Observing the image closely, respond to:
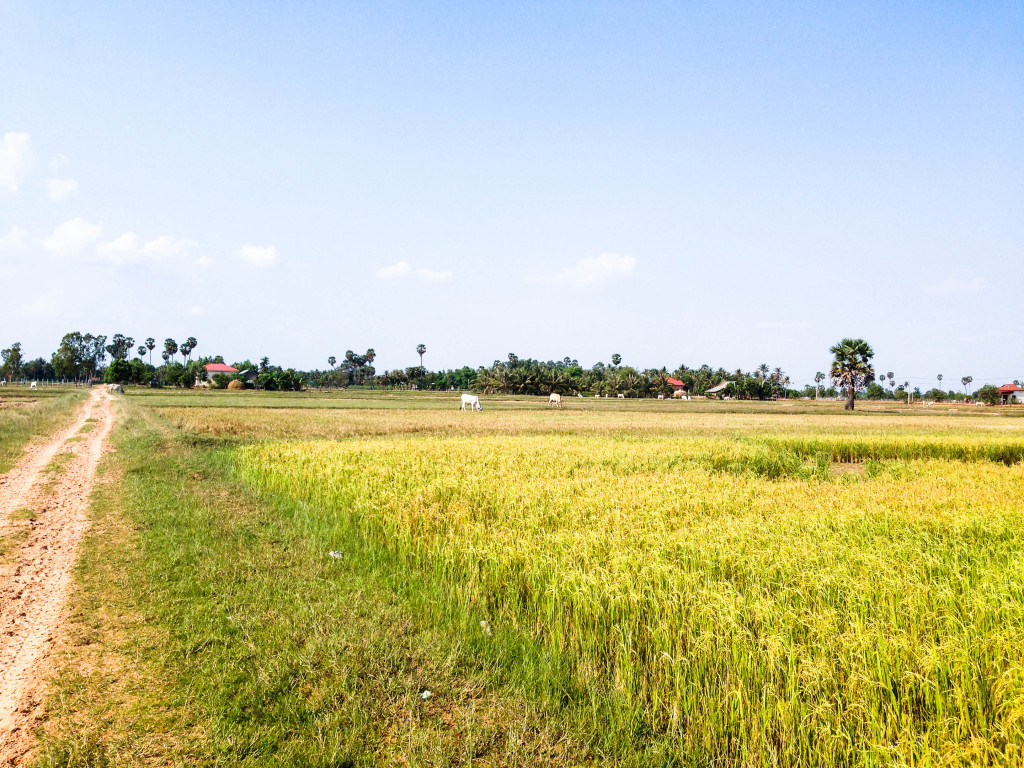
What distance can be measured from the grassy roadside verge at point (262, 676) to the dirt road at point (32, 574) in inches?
7.3

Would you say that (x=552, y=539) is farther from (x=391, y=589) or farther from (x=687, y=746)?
(x=687, y=746)

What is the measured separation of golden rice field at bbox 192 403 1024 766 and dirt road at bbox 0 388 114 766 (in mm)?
3504

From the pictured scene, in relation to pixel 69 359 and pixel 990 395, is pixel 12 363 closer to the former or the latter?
pixel 69 359

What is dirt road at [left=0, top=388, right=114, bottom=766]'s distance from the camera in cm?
444

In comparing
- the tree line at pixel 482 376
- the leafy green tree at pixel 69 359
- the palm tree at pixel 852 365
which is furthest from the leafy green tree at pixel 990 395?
the leafy green tree at pixel 69 359

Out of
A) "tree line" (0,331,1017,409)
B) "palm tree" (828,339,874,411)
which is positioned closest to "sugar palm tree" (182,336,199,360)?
"tree line" (0,331,1017,409)

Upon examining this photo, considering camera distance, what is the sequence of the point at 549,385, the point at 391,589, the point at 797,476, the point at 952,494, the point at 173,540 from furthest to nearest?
the point at 549,385 → the point at 797,476 → the point at 952,494 → the point at 173,540 → the point at 391,589

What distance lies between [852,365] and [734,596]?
261 ft

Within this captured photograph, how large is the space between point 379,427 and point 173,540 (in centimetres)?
2193

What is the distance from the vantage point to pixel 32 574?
729cm

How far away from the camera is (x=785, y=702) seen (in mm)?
4230

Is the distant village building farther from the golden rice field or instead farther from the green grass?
the green grass

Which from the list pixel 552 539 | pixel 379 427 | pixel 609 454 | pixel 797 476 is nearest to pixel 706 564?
pixel 552 539

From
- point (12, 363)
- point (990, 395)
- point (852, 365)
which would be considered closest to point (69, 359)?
point (12, 363)
